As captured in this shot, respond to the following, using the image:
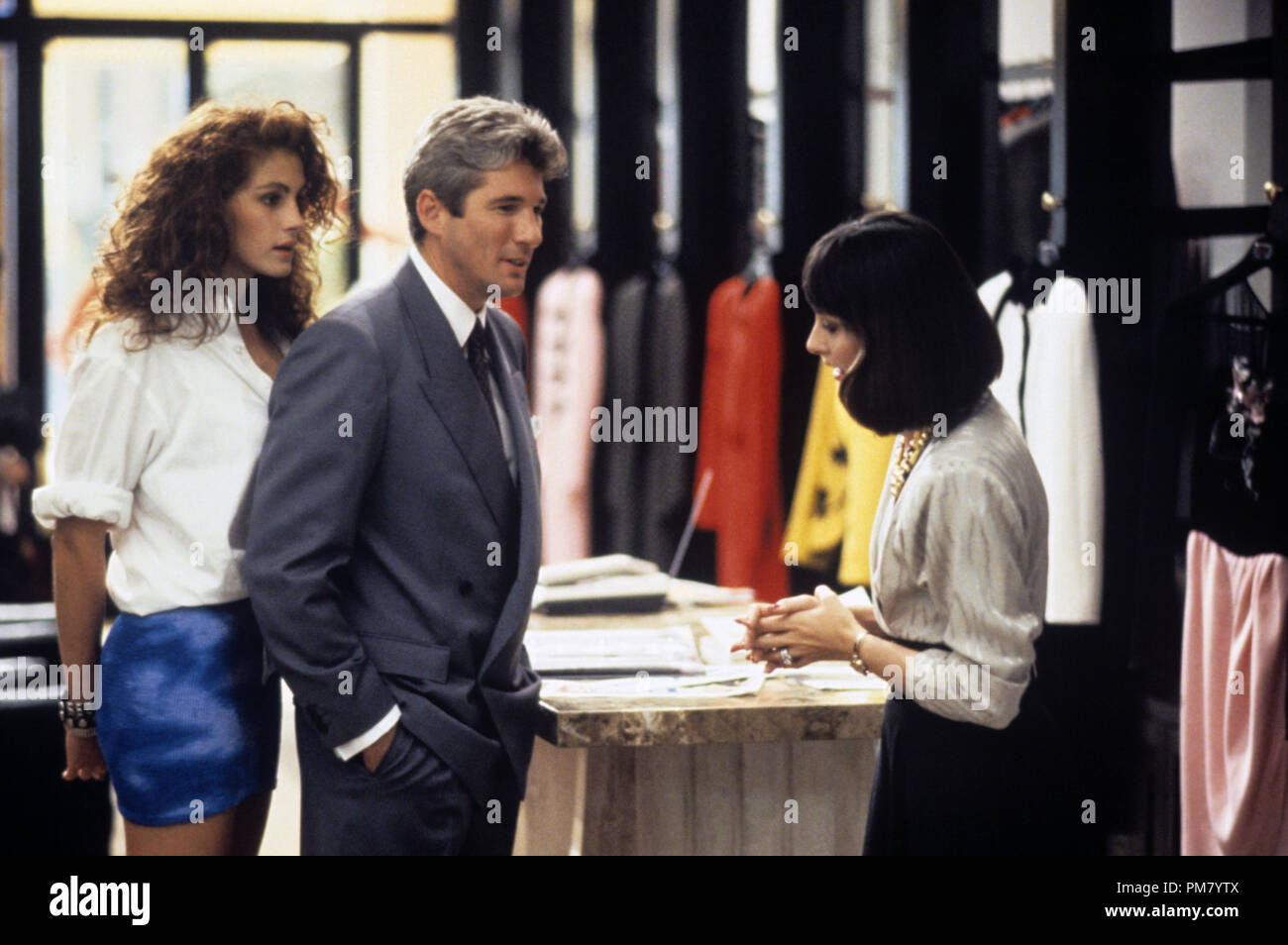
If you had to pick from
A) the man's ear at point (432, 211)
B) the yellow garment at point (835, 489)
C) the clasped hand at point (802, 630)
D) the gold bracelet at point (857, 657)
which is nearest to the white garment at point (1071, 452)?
the yellow garment at point (835, 489)

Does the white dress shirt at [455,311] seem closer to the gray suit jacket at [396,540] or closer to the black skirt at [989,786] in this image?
the gray suit jacket at [396,540]

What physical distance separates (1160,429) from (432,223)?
1.68 metres

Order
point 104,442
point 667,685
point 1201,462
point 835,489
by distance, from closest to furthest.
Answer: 1. point 104,442
2. point 667,685
3. point 1201,462
4. point 835,489

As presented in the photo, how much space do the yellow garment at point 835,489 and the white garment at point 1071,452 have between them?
1.92 feet

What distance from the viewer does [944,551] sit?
76.8 inches

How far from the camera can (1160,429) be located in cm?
309

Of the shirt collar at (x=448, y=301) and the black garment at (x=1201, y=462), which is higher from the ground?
the shirt collar at (x=448, y=301)

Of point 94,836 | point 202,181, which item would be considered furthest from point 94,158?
point 202,181

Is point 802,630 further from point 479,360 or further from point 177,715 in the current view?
point 177,715

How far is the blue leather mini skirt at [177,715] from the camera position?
7.07 feet

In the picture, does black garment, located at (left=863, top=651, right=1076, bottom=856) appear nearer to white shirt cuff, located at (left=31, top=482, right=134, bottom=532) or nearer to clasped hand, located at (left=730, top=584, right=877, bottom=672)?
clasped hand, located at (left=730, top=584, right=877, bottom=672)

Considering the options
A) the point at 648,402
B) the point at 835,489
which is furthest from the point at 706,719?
the point at 648,402

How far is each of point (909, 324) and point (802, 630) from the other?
47 cm

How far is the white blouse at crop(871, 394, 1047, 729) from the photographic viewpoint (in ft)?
6.30
